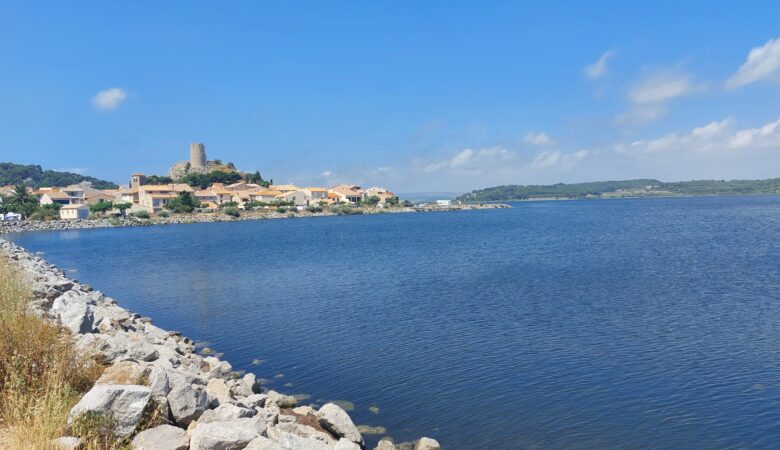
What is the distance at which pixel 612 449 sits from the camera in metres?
11.6

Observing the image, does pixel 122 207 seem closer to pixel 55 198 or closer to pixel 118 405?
pixel 55 198

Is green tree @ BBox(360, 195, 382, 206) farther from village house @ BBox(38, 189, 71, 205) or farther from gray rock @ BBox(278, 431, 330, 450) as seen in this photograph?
gray rock @ BBox(278, 431, 330, 450)

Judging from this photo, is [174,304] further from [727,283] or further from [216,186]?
[216,186]

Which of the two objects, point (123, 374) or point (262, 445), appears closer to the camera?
point (262, 445)

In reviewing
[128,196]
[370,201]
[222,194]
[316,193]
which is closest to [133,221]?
[222,194]

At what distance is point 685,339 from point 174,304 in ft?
77.9

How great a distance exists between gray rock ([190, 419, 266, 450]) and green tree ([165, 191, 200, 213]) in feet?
402

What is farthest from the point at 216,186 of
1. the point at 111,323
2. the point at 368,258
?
the point at 111,323

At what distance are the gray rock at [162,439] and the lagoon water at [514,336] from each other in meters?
5.97

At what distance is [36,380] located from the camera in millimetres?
7852

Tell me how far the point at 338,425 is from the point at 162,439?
16.0 feet

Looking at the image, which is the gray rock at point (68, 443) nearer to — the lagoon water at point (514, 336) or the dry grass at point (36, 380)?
the dry grass at point (36, 380)

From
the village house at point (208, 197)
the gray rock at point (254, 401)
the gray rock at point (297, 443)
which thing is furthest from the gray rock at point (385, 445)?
the village house at point (208, 197)

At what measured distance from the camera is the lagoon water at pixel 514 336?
42.8ft
